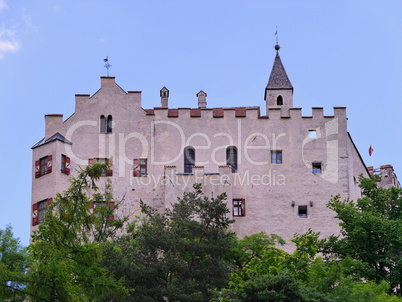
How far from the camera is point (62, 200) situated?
33.1 metres

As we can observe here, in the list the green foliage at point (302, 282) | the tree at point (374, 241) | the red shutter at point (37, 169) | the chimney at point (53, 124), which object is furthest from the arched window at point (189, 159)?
the green foliage at point (302, 282)

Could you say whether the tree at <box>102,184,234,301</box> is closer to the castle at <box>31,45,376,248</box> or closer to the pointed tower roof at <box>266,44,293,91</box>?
the castle at <box>31,45,376,248</box>

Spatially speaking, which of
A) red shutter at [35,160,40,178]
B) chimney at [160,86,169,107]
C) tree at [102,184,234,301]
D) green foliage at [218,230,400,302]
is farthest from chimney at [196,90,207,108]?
green foliage at [218,230,400,302]

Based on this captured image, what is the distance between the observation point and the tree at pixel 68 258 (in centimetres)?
2997

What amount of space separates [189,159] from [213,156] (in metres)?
1.43

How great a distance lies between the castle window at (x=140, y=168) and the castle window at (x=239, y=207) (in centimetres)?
549

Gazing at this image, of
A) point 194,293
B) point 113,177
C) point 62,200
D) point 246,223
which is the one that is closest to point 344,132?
point 246,223

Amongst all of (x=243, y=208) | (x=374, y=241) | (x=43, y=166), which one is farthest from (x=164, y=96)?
(x=374, y=241)

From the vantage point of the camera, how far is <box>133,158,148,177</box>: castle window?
5550 cm

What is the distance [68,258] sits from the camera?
102 feet

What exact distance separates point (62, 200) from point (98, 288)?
138 inches

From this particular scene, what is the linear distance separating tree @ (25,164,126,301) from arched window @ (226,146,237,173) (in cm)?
2225

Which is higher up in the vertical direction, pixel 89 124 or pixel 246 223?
pixel 89 124

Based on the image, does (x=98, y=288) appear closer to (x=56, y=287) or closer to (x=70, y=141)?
(x=56, y=287)
